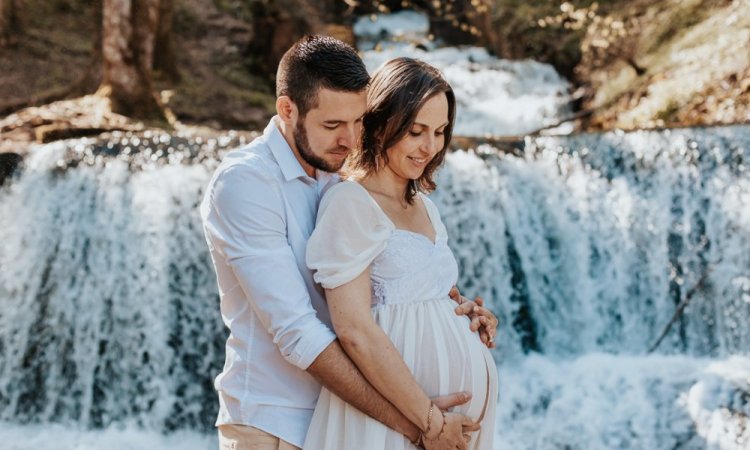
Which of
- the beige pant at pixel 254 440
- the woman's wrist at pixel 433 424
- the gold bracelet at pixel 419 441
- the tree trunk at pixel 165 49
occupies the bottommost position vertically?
the beige pant at pixel 254 440

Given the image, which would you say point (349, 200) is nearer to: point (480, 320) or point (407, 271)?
point (407, 271)

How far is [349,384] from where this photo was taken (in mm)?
2215

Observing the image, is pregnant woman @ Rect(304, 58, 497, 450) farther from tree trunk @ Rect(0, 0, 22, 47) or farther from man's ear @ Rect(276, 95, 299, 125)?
tree trunk @ Rect(0, 0, 22, 47)

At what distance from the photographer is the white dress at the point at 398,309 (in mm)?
2254

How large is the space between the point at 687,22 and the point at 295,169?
459 inches

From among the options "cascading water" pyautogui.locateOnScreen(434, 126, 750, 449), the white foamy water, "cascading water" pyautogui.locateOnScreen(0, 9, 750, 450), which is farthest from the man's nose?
the white foamy water

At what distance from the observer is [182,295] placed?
278 inches

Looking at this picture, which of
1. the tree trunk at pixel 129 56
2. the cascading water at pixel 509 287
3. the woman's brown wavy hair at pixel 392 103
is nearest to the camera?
the woman's brown wavy hair at pixel 392 103

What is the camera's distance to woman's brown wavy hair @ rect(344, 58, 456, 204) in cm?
243

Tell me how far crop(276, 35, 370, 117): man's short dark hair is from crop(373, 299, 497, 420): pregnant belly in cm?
54

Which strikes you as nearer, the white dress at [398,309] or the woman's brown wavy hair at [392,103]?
the white dress at [398,309]

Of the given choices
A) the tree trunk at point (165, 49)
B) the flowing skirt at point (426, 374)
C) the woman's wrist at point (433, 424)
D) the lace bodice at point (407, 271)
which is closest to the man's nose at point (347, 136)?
the lace bodice at point (407, 271)

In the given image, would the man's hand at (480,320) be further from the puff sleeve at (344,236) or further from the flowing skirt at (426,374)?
the puff sleeve at (344,236)

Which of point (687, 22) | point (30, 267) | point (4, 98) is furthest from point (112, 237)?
point (687, 22)
